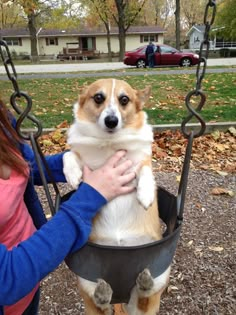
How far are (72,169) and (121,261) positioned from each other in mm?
612

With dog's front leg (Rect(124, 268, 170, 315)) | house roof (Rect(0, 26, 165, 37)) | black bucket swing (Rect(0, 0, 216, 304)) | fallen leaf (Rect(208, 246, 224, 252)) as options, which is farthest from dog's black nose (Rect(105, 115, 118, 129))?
house roof (Rect(0, 26, 165, 37))

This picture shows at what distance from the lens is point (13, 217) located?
1.59m

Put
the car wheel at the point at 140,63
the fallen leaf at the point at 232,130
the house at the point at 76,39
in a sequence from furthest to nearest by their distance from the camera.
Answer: the house at the point at 76,39 → the car wheel at the point at 140,63 → the fallen leaf at the point at 232,130

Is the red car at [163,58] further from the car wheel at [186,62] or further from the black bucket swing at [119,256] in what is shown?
the black bucket swing at [119,256]

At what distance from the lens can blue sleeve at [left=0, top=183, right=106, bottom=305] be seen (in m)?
1.19

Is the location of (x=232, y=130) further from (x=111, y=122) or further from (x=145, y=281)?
(x=145, y=281)

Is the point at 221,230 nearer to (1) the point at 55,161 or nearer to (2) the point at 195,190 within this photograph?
(2) the point at 195,190

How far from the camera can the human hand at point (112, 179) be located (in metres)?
1.42

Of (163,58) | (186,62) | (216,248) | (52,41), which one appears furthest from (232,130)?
(52,41)

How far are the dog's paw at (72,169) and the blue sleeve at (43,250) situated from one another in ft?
1.34

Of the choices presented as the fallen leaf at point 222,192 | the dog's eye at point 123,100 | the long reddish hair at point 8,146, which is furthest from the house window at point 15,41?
the long reddish hair at point 8,146

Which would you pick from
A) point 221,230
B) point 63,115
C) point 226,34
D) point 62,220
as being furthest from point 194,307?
point 226,34

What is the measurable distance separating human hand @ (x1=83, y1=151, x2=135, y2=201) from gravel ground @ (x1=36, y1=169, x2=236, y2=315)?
126 centimetres

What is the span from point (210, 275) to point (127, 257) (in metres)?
1.68
